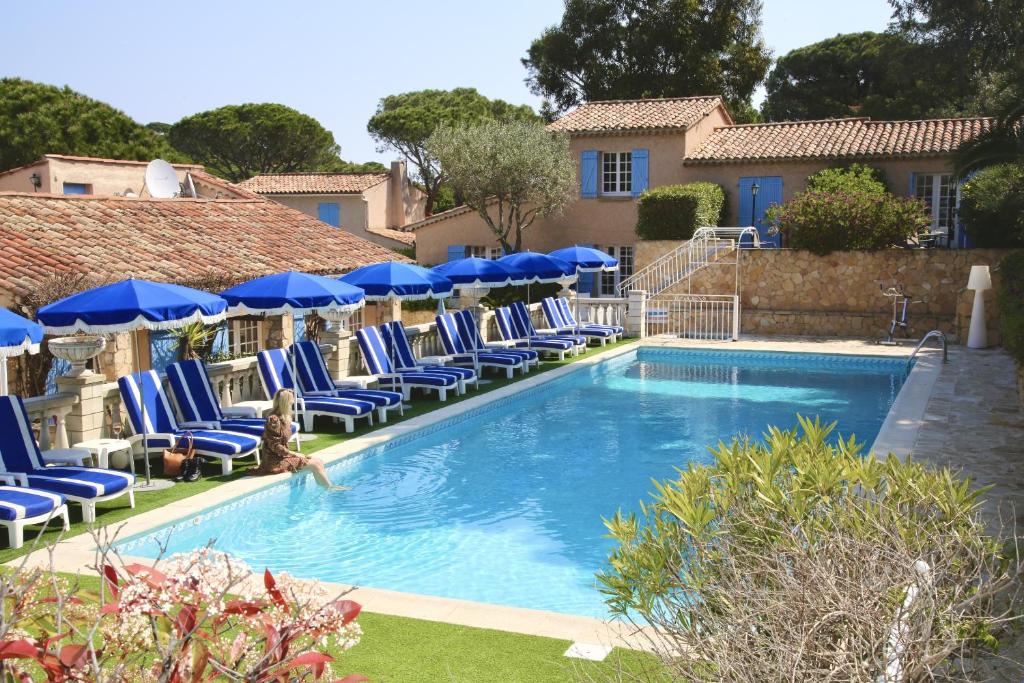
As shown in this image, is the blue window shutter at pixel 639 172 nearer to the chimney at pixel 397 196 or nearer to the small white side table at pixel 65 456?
the chimney at pixel 397 196

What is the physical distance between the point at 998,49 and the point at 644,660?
2167 cm

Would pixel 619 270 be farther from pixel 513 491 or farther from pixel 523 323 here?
pixel 513 491

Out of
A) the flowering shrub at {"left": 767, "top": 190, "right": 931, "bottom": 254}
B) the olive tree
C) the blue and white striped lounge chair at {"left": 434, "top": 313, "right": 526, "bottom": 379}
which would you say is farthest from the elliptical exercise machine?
the olive tree

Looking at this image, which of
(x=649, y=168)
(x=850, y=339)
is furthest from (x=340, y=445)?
(x=649, y=168)

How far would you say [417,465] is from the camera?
14047 mm

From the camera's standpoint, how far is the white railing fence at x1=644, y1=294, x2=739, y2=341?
90.8ft

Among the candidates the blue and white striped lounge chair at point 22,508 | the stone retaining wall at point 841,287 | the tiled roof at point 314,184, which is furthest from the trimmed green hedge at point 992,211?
the tiled roof at point 314,184

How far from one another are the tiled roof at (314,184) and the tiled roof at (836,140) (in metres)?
21.6

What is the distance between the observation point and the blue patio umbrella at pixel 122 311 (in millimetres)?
11195

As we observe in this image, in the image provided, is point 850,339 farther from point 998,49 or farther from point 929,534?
point 929,534

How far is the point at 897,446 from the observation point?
13.1 m

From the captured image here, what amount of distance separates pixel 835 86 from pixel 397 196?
25077 millimetres

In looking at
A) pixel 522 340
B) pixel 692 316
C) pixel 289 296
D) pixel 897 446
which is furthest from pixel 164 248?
pixel 897 446

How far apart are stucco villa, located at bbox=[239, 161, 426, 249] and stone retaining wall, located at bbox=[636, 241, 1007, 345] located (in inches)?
910
